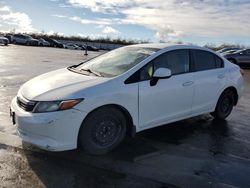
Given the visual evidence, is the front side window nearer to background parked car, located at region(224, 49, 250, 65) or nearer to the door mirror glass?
the door mirror glass

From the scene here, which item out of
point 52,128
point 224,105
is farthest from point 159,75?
point 224,105

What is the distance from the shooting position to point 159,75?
5.56 meters

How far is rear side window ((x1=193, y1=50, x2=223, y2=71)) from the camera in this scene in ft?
22.1

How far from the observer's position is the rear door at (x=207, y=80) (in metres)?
6.62

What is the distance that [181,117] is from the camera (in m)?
6.38

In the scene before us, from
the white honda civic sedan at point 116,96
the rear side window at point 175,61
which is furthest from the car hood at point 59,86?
the rear side window at point 175,61

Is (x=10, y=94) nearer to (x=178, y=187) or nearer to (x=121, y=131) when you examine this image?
(x=121, y=131)

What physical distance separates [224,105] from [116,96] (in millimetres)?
3322

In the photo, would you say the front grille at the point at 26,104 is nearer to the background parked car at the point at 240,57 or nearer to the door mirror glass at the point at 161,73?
the door mirror glass at the point at 161,73

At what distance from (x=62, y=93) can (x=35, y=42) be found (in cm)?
5288

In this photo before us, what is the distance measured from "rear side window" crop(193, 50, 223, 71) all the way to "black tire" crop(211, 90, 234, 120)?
65 centimetres

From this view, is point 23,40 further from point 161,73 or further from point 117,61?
point 161,73

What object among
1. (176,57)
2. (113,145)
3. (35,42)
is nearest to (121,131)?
(113,145)

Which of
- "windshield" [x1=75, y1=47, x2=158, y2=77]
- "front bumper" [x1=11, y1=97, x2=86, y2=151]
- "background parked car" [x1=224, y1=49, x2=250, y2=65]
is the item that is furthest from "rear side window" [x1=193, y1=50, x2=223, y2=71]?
"background parked car" [x1=224, y1=49, x2=250, y2=65]
